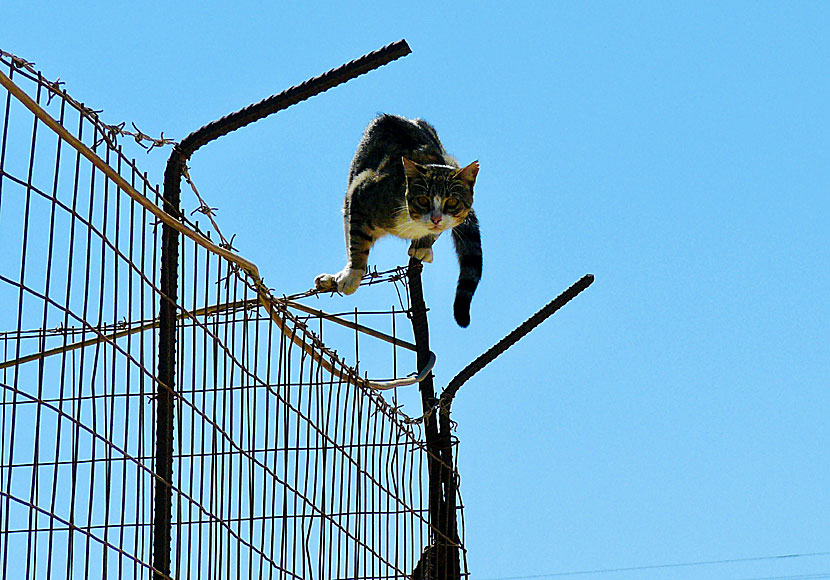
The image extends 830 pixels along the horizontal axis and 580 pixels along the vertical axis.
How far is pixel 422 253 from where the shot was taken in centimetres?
400

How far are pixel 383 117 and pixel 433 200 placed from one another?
2.24 ft

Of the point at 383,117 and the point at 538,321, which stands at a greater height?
the point at 383,117

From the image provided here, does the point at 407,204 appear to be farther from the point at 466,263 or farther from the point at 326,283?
the point at 326,283

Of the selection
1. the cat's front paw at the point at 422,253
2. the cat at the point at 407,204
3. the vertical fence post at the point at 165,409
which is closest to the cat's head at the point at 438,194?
the cat at the point at 407,204

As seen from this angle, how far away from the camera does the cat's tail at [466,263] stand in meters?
3.98

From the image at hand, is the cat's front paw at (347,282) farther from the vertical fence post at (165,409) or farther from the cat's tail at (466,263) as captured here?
the vertical fence post at (165,409)

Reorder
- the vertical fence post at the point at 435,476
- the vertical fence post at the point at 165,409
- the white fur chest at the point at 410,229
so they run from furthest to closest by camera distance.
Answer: the white fur chest at the point at 410,229 < the vertical fence post at the point at 435,476 < the vertical fence post at the point at 165,409

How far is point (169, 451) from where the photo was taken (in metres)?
2.04

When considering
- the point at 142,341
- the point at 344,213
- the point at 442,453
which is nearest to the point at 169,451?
the point at 142,341

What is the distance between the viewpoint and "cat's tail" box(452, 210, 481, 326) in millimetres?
3983

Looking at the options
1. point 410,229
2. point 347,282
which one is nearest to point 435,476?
point 347,282

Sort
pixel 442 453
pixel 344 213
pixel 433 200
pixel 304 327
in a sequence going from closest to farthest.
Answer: pixel 304 327, pixel 442 453, pixel 433 200, pixel 344 213

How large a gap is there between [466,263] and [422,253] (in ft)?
0.99

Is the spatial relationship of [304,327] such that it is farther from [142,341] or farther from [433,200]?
[433,200]
